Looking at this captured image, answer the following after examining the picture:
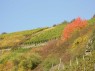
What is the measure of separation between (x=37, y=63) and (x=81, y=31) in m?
13.0

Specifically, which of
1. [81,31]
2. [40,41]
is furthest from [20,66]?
[40,41]

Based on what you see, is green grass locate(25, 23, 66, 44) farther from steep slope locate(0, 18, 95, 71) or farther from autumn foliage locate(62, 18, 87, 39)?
autumn foliage locate(62, 18, 87, 39)

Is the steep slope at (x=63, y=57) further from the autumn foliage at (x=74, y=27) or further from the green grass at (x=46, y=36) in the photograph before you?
the green grass at (x=46, y=36)

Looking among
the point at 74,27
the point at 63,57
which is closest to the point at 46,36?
the point at 74,27

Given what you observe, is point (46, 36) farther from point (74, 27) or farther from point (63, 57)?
point (63, 57)

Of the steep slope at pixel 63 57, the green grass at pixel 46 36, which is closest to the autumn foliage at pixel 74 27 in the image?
the steep slope at pixel 63 57

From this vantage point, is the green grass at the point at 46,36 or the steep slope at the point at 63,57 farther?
the green grass at the point at 46,36

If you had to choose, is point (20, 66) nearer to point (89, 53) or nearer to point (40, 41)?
point (89, 53)

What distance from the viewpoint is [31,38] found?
97500 mm

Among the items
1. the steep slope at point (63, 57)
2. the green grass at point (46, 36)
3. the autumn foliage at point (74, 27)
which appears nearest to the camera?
the steep slope at point (63, 57)

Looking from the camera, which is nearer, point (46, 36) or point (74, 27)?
point (74, 27)

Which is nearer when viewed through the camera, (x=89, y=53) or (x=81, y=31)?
(x=89, y=53)

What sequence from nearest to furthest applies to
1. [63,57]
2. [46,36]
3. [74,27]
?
[63,57] → [74,27] → [46,36]

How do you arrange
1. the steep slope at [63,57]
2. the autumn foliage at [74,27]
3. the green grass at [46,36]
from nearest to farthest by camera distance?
1. the steep slope at [63,57]
2. the autumn foliage at [74,27]
3. the green grass at [46,36]
